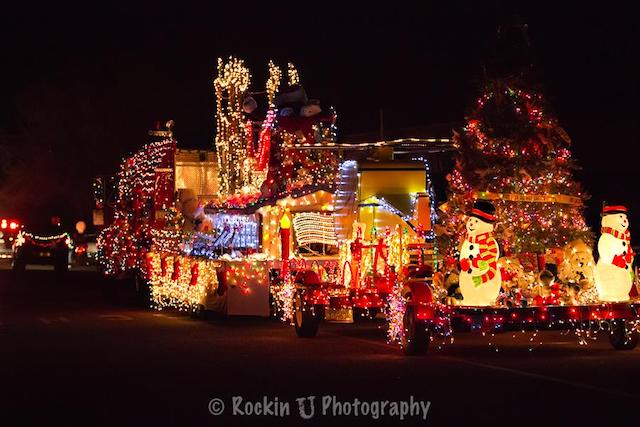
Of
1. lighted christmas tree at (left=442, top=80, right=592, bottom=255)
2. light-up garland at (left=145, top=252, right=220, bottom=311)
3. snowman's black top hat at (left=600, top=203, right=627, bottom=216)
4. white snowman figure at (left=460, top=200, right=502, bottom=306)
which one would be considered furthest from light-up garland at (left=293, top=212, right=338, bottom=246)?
white snowman figure at (left=460, top=200, right=502, bottom=306)

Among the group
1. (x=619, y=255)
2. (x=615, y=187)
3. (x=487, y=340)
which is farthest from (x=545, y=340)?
(x=615, y=187)

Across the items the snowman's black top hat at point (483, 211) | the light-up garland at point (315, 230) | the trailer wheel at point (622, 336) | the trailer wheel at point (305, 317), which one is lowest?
the trailer wheel at point (622, 336)

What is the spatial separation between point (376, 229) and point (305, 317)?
2235 millimetres

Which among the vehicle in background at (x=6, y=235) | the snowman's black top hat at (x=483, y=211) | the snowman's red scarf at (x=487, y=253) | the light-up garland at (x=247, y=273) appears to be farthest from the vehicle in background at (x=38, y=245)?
the snowman's red scarf at (x=487, y=253)

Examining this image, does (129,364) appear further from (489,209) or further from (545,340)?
(545,340)

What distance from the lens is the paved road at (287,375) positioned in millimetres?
11914

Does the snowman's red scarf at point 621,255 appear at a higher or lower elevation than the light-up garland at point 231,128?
lower

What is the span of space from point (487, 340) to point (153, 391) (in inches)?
292

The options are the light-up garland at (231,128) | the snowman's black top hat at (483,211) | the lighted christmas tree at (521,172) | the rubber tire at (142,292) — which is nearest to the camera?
the snowman's black top hat at (483,211)

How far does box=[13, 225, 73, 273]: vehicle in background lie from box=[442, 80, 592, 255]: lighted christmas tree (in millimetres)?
33067

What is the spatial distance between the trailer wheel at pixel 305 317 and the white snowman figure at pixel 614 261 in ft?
16.3

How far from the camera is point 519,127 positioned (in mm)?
19688

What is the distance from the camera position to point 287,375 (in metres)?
15.1

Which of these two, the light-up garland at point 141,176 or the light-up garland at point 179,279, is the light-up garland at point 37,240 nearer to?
the light-up garland at point 141,176
